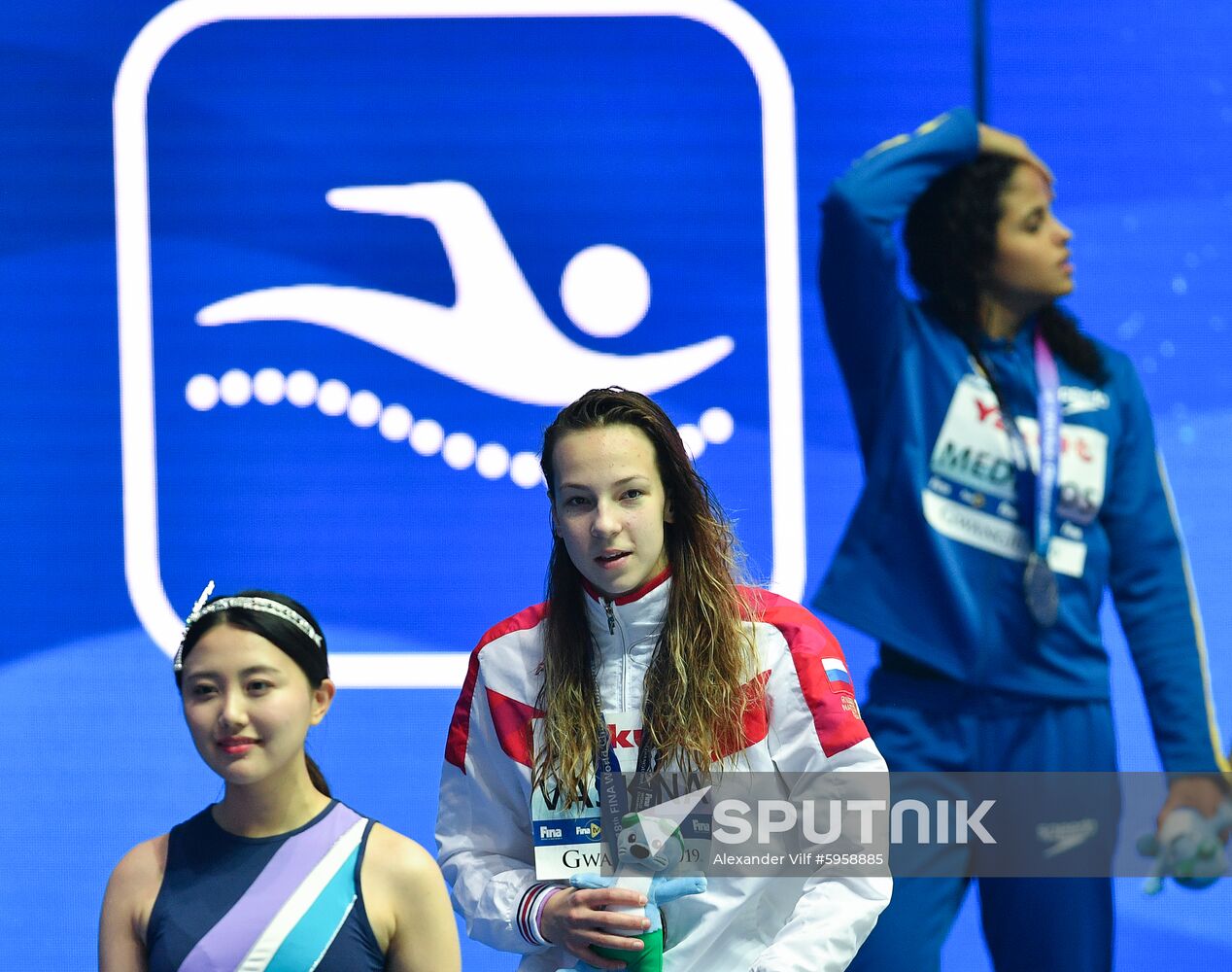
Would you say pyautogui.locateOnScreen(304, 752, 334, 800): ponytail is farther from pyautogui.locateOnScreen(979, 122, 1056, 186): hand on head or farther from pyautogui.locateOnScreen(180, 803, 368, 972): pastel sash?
pyautogui.locateOnScreen(979, 122, 1056, 186): hand on head

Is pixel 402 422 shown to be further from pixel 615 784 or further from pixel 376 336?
pixel 615 784

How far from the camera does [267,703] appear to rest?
1.90 metres

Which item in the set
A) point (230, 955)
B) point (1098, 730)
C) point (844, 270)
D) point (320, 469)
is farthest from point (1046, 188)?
point (230, 955)

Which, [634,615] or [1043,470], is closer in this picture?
[634,615]

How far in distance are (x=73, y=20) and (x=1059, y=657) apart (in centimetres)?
257

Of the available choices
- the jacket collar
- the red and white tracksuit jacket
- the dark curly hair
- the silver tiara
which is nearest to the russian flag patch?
the red and white tracksuit jacket

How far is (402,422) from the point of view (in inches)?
133

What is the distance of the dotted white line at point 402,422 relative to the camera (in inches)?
133

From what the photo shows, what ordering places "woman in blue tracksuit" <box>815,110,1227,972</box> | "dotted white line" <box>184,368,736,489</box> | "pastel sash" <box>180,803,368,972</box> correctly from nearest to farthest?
"pastel sash" <box>180,803,368,972</box>
"woman in blue tracksuit" <box>815,110,1227,972</box>
"dotted white line" <box>184,368,736,489</box>

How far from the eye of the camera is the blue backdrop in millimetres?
3328

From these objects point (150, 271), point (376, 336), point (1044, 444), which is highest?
point (150, 271)

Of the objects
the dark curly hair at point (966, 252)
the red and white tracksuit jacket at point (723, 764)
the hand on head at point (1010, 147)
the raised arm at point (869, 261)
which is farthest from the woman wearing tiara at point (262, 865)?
the hand on head at point (1010, 147)

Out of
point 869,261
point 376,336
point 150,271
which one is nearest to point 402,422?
point 376,336

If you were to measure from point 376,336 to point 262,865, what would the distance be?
1.68 meters
